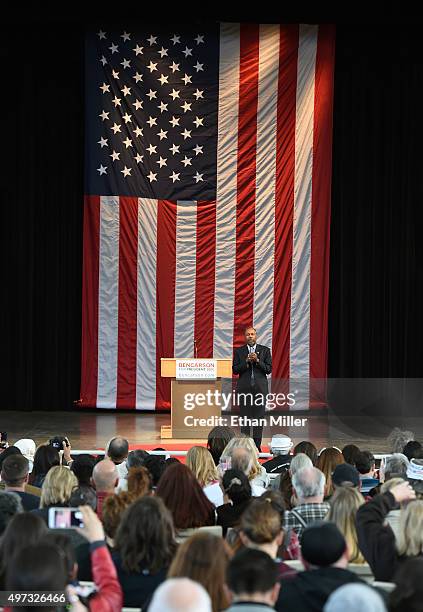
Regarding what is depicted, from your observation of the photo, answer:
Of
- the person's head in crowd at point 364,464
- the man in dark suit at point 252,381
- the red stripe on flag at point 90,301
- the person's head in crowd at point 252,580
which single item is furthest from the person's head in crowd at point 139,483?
the red stripe on flag at point 90,301

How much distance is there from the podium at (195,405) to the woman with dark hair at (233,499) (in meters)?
4.20

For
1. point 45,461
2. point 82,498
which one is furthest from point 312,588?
point 45,461

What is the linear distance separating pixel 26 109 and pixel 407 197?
5805mm

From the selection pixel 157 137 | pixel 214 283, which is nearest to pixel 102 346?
pixel 214 283

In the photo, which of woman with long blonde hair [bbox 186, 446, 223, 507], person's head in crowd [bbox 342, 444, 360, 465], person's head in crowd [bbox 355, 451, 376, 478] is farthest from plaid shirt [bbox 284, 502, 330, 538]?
person's head in crowd [bbox 342, 444, 360, 465]

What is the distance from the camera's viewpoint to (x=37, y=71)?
1414cm

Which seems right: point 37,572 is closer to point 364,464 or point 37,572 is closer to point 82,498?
point 82,498

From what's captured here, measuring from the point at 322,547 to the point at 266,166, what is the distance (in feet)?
36.5

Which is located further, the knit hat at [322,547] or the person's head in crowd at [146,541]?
the person's head in crowd at [146,541]

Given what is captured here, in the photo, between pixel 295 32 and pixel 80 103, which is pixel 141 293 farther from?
pixel 295 32

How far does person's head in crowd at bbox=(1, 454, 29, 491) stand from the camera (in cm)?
540

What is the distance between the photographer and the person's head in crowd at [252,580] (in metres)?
2.99

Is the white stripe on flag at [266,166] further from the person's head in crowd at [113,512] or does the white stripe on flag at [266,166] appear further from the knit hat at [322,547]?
the knit hat at [322,547]

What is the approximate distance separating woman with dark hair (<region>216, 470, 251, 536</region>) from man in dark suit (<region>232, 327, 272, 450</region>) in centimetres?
407
